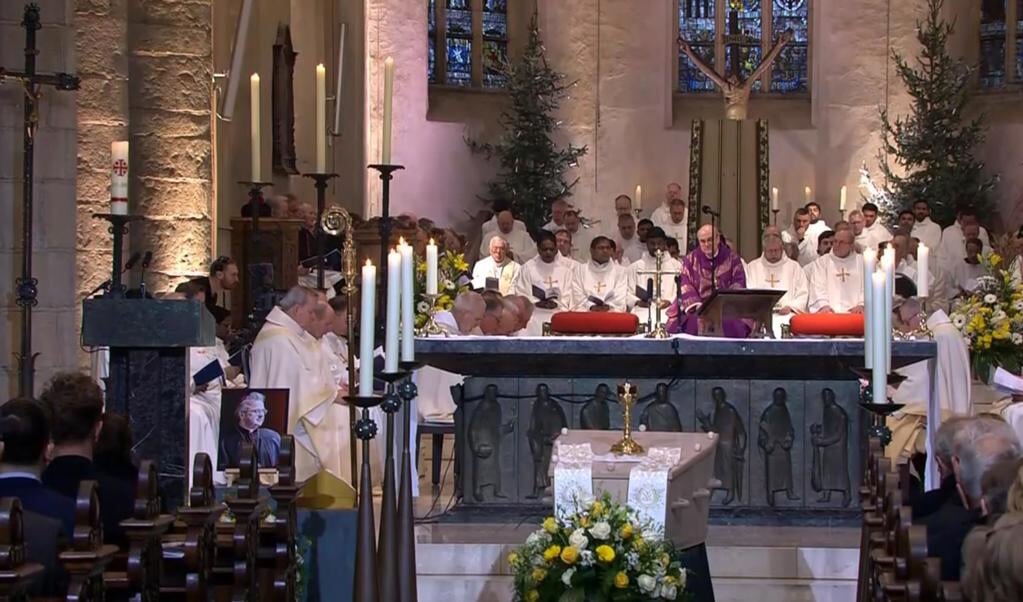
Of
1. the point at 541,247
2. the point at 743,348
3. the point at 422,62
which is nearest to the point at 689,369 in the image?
the point at 743,348

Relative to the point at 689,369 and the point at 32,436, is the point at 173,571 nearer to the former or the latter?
the point at 32,436

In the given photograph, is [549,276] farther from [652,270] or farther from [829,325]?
[829,325]

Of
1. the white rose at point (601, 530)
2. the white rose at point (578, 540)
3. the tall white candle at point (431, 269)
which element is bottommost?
the white rose at point (578, 540)

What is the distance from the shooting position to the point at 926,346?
8.60 meters

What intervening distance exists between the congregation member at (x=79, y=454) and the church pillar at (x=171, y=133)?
7.17 meters

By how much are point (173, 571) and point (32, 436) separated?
1.87 feet

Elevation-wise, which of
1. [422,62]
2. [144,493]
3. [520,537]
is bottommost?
[520,537]

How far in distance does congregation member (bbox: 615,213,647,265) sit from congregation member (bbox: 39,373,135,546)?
13235 millimetres

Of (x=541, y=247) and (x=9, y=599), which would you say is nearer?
(x=9, y=599)

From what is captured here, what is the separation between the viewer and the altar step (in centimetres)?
773

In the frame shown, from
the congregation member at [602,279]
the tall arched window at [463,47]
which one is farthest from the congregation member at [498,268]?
the tall arched window at [463,47]

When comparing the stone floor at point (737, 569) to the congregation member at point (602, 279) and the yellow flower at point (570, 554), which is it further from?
the congregation member at point (602, 279)

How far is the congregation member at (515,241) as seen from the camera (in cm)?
1855

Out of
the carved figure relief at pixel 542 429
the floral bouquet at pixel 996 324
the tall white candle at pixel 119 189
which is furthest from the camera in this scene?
the floral bouquet at pixel 996 324
